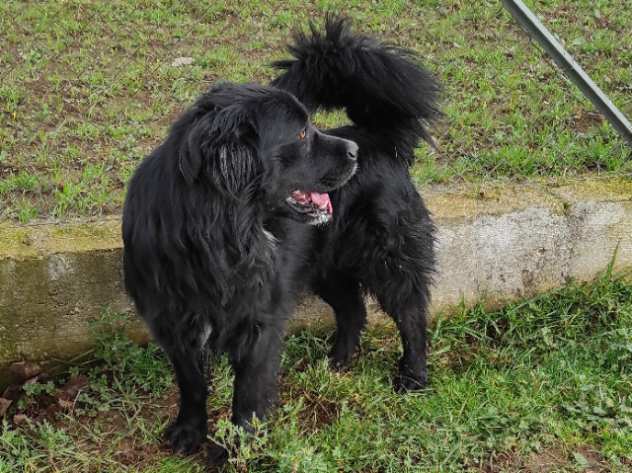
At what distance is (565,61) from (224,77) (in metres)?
2.48

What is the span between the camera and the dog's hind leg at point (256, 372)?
2.74 m

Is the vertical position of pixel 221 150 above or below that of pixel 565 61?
below

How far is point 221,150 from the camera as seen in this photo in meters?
2.22

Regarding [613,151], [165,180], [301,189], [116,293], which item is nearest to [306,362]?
[116,293]

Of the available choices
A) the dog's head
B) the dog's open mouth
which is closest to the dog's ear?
the dog's head

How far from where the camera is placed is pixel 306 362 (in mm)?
3523

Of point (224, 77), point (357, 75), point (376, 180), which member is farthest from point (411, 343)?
point (224, 77)

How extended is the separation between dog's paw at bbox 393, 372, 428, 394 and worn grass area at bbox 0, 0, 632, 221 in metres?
1.15

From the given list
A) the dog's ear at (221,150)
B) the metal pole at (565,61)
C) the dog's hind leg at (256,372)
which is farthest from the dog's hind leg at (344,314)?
the metal pole at (565,61)

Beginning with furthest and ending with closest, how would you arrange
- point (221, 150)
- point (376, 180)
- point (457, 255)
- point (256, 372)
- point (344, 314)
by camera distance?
point (457, 255) → point (344, 314) → point (376, 180) → point (256, 372) → point (221, 150)

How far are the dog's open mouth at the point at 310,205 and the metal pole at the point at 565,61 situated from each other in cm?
119

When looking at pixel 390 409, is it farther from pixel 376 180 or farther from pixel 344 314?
pixel 376 180

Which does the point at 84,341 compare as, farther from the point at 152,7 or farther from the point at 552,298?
the point at 152,7

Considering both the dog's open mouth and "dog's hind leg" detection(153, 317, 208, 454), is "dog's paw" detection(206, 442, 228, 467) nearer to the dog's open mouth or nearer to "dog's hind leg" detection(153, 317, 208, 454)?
"dog's hind leg" detection(153, 317, 208, 454)
